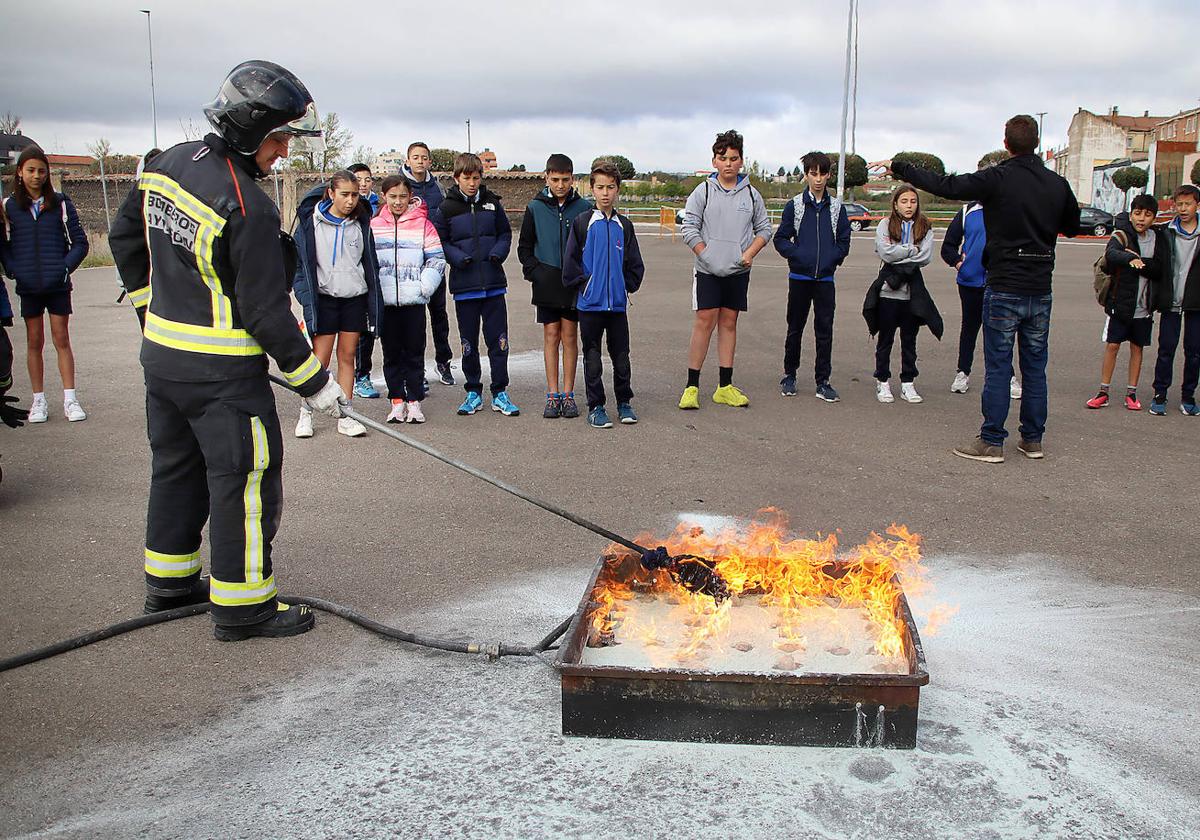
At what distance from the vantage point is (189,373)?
4.12 metres

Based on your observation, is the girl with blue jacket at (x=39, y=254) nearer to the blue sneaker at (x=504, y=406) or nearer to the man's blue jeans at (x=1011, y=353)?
the blue sneaker at (x=504, y=406)

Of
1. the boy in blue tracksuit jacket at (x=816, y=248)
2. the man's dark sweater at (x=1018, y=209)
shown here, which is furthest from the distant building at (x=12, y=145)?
the man's dark sweater at (x=1018, y=209)

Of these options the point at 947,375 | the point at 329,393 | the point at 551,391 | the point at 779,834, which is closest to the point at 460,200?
the point at 551,391

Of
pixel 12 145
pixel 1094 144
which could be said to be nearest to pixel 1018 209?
pixel 12 145

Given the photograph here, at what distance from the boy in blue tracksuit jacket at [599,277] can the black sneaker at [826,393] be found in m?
1.94

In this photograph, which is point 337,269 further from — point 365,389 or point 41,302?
point 41,302

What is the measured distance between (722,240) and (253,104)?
5009mm

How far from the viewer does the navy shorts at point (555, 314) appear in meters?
8.37

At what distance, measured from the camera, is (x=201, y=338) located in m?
4.12

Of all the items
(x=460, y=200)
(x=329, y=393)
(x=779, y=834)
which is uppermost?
(x=460, y=200)

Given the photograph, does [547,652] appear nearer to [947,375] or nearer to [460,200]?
[460,200]

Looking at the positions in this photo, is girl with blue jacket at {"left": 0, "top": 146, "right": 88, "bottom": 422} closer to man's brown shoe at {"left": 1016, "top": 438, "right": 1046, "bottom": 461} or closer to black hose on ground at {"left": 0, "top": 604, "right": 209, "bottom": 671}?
black hose on ground at {"left": 0, "top": 604, "right": 209, "bottom": 671}

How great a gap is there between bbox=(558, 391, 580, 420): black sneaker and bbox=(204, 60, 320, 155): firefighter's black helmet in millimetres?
Answer: 4411

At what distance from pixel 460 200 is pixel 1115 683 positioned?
639 cm
